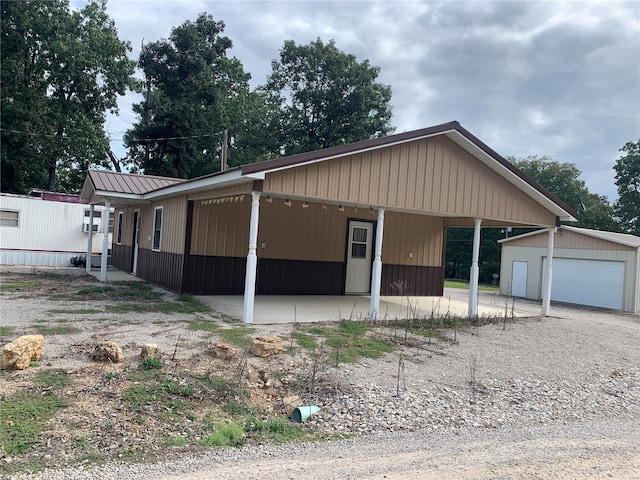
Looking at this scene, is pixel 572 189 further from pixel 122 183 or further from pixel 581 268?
pixel 122 183

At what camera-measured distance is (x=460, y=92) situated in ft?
47.5

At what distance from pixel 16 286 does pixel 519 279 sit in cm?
1749

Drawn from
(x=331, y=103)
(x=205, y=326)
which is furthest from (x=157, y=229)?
(x=331, y=103)

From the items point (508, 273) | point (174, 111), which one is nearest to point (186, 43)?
point (174, 111)

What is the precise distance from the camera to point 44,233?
1847 centimetres

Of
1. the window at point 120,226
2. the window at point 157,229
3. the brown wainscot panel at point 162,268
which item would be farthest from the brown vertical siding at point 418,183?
the window at point 120,226

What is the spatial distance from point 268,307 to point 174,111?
21.1 meters

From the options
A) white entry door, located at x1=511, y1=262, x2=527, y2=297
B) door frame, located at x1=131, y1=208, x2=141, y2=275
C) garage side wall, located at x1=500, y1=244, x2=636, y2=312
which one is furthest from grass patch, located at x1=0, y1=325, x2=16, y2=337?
white entry door, located at x1=511, y1=262, x2=527, y2=297

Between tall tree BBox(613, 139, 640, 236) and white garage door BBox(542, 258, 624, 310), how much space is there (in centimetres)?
1857

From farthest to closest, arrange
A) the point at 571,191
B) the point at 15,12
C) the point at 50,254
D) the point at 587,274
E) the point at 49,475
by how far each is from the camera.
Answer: the point at 571,191 → the point at 15,12 → the point at 50,254 → the point at 587,274 → the point at 49,475

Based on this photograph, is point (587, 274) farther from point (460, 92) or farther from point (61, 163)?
point (61, 163)

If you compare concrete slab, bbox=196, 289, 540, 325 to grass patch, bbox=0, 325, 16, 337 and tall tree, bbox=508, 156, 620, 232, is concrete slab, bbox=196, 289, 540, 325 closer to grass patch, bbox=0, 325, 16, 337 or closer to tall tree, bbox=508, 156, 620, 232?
grass patch, bbox=0, 325, 16, 337

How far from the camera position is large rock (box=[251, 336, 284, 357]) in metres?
5.93

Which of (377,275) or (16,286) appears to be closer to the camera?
(377,275)
